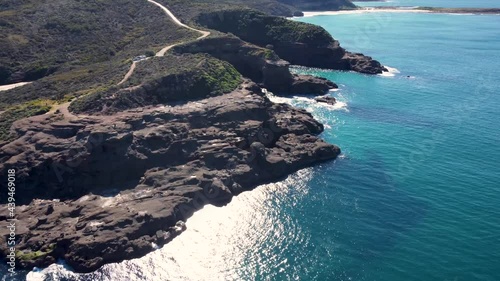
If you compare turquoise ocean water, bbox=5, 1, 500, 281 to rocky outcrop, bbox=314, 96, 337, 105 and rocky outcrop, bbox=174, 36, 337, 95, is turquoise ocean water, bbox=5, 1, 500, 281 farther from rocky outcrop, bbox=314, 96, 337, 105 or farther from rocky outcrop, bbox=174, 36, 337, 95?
rocky outcrop, bbox=174, 36, 337, 95

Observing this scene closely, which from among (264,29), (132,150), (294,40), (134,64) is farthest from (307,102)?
(132,150)

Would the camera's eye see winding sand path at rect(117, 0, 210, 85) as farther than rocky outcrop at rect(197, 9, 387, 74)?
No

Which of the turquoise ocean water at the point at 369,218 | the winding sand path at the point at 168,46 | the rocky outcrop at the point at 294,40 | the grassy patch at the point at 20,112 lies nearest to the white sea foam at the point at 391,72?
the rocky outcrop at the point at 294,40

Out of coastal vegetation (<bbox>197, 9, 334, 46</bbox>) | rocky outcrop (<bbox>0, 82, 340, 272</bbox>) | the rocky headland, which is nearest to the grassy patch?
the rocky headland

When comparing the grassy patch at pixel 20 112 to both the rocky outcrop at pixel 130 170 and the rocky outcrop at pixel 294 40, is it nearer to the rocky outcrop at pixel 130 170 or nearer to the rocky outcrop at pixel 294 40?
the rocky outcrop at pixel 130 170

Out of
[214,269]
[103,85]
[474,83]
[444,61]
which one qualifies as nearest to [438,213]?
[214,269]

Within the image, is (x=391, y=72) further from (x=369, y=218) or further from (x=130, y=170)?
(x=130, y=170)

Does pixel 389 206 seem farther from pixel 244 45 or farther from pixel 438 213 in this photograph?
pixel 244 45
